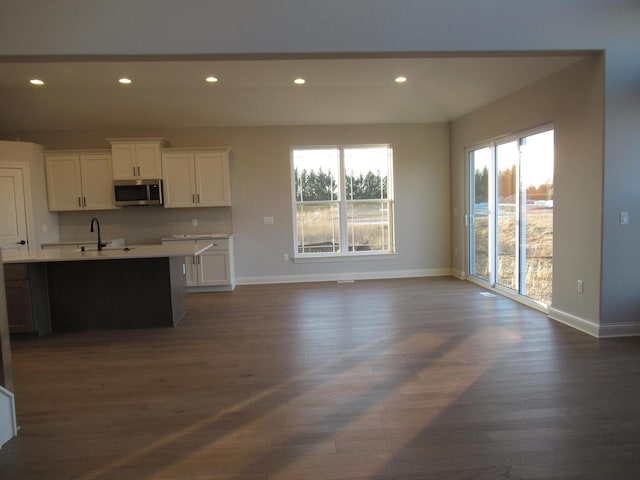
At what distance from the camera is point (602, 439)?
2252mm

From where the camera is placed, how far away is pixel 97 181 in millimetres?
6543

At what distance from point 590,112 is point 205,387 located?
4241 millimetres

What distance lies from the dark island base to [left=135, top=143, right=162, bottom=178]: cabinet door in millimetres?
2232

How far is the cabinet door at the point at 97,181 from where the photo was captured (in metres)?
6.50

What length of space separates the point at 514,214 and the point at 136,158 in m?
5.67

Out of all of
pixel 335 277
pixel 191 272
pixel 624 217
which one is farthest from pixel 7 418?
pixel 335 277

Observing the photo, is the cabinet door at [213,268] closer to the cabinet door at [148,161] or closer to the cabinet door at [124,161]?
the cabinet door at [148,161]

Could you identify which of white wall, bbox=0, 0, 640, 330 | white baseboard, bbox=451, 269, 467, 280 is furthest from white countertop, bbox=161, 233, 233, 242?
white baseboard, bbox=451, 269, 467, 280

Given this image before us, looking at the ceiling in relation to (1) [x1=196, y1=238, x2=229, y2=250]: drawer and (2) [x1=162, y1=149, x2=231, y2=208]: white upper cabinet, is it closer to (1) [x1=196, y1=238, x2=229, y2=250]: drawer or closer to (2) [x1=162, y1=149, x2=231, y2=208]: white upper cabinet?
(2) [x1=162, y1=149, x2=231, y2=208]: white upper cabinet

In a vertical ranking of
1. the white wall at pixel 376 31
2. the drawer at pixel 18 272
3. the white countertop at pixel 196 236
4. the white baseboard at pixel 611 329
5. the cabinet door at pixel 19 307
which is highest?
the white wall at pixel 376 31

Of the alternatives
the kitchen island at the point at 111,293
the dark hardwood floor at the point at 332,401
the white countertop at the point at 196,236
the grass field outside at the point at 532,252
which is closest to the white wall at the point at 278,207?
the white countertop at the point at 196,236

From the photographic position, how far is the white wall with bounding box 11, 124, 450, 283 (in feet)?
22.6

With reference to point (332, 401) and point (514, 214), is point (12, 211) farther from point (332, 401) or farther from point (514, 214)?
point (514, 214)

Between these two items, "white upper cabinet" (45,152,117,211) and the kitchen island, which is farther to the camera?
"white upper cabinet" (45,152,117,211)
